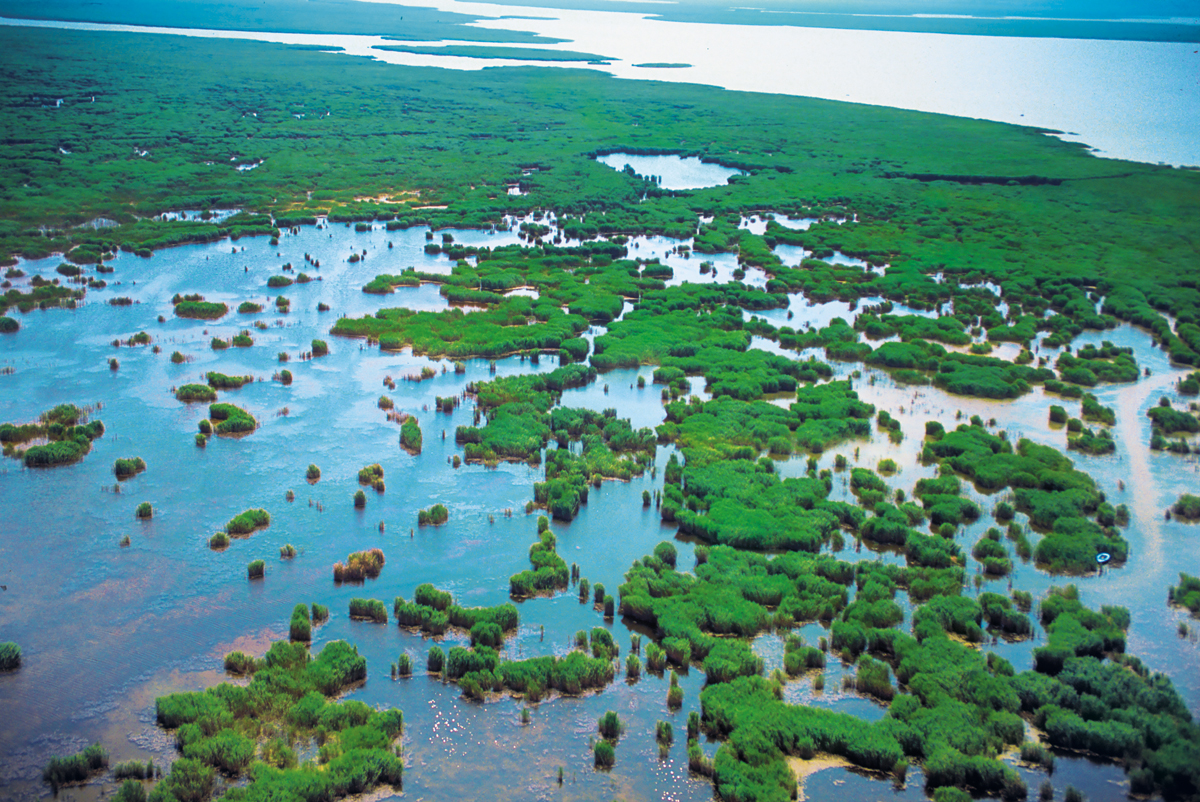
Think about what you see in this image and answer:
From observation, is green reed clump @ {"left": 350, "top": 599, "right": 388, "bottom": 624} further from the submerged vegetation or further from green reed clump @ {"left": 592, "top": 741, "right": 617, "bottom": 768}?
green reed clump @ {"left": 592, "top": 741, "right": 617, "bottom": 768}

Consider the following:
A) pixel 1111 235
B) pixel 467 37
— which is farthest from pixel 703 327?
pixel 467 37

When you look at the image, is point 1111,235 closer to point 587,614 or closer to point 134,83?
point 587,614

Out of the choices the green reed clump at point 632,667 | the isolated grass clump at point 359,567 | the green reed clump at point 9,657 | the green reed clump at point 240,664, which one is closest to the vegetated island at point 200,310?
the isolated grass clump at point 359,567

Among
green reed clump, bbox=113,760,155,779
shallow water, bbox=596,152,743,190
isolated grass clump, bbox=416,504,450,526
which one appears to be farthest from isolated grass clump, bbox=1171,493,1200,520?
shallow water, bbox=596,152,743,190

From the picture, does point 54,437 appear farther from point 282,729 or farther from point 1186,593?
point 1186,593

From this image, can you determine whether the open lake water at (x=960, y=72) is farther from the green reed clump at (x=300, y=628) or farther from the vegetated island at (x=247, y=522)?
the green reed clump at (x=300, y=628)

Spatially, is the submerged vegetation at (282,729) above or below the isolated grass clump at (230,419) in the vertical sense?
below
